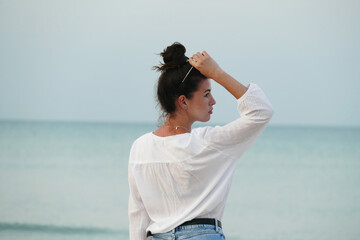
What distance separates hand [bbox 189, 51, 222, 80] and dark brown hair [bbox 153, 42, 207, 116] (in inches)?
3.1

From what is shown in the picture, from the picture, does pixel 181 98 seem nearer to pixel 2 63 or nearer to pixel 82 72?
pixel 2 63

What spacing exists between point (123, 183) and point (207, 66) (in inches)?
387

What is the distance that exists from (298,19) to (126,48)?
4908 millimetres

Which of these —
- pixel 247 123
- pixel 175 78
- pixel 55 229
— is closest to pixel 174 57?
pixel 175 78

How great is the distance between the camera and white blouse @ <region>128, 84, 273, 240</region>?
1624mm

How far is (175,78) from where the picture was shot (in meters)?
1.74

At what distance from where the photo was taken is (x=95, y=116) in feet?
63.0

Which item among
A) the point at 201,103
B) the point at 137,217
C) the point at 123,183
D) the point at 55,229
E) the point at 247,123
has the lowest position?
the point at 137,217

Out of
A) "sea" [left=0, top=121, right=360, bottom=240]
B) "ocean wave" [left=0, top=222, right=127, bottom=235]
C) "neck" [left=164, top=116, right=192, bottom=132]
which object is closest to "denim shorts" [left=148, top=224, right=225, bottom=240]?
"neck" [left=164, top=116, right=192, bottom=132]

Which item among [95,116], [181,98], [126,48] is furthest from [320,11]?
[181,98]

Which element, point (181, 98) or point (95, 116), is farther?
point (95, 116)

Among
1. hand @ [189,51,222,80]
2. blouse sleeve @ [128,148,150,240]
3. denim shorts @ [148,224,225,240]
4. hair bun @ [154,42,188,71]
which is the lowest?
denim shorts @ [148,224,225,240]

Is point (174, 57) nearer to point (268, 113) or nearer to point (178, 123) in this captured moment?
point (178, 123)

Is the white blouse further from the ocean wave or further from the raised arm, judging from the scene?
the ocean wave
